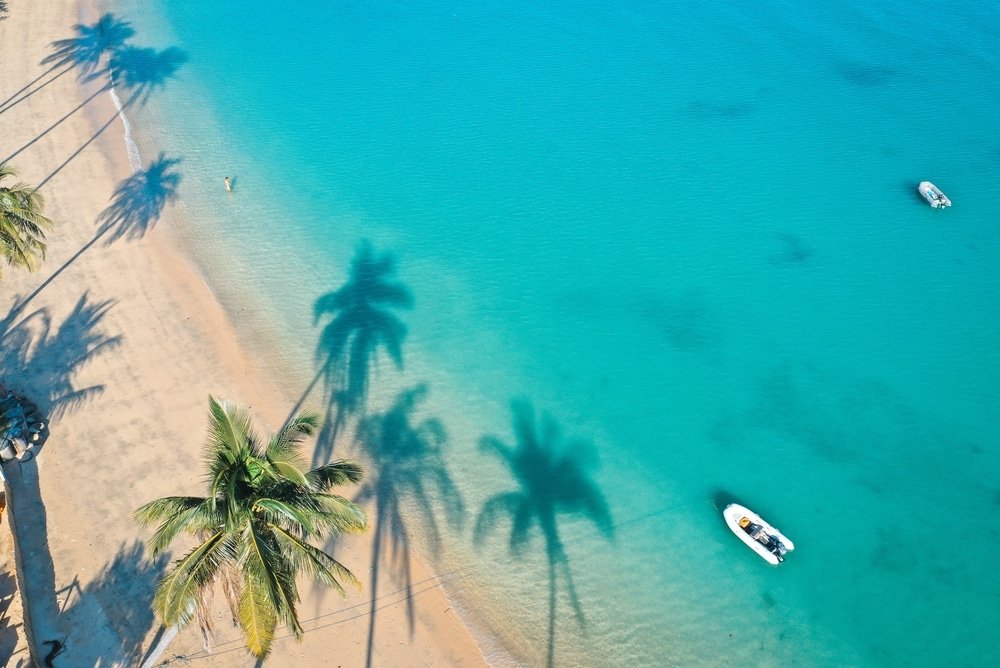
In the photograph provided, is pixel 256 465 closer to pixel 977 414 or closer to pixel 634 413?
pixel 634 413

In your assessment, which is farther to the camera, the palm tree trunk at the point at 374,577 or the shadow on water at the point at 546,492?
the shadow on water at the point at 546,492

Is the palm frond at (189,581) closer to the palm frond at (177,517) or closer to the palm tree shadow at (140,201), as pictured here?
the palm frond at (177,517)

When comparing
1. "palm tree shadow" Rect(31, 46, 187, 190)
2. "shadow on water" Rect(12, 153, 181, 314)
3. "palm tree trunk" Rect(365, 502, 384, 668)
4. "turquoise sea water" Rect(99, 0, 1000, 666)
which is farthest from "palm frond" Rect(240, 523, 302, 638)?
"palm tree shadow" Rect(31, 46, 187, 190)

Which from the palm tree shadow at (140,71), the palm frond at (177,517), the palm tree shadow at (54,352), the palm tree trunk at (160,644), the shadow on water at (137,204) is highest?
the palm tree shadow at (140,71)

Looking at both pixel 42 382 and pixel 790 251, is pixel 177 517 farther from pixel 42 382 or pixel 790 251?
pixel 790 251

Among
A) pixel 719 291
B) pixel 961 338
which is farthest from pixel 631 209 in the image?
pixel 961 338

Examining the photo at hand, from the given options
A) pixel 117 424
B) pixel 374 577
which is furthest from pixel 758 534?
pixel 117 424

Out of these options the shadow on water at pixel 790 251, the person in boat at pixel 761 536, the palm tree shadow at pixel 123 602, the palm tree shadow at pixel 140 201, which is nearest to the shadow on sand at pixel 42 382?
the palm tree shadow at pixel 123 602
